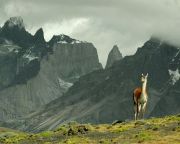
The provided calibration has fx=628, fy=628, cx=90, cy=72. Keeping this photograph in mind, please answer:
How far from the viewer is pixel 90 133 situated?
67.6 m

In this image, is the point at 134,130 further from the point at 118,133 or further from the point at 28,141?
the point at 28,141

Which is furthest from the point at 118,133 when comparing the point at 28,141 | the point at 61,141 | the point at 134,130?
the point at 28,141

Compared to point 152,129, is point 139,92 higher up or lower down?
higher up

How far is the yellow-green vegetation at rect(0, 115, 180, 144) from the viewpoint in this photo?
184ft

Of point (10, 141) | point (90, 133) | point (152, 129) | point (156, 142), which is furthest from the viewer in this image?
point (10, 141)

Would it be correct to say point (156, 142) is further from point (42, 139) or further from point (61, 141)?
point (42, 139)

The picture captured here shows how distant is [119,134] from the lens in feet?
207

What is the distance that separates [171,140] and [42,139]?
64.9ft

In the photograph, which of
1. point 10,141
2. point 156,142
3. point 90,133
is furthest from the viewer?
point 10,141

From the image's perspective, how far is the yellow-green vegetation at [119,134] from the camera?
5597cm

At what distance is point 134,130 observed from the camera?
64.8 m

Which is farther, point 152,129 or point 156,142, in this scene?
point 152,129

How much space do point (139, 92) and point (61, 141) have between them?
16426mm

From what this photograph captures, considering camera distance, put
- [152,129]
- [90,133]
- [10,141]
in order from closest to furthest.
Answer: [152,129]
[90,133]
[10,141]
